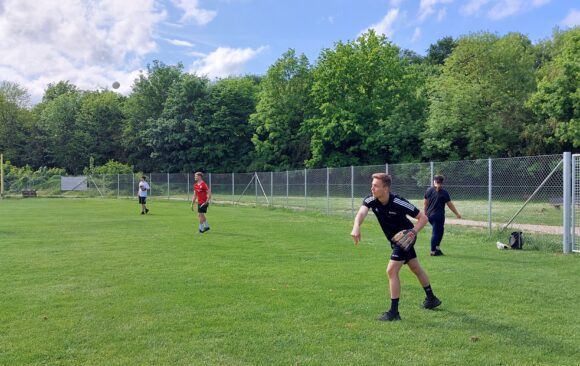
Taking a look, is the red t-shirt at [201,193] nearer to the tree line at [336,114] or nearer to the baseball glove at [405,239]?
the baseball glove at [405,239]

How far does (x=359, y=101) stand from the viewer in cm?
4459

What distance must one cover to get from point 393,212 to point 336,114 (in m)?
38.4

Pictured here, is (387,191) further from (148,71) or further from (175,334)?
(148,71)

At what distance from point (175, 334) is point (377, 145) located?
125 feet

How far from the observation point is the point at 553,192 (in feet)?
41.3

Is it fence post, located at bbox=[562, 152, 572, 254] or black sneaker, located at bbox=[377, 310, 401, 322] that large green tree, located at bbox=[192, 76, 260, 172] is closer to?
fence post, located at bbox=[562, 152, 572, 254]

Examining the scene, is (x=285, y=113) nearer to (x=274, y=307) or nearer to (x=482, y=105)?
(x=482, y=105)

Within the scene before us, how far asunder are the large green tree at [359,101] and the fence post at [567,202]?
3038 cm

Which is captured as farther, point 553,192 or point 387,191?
point 553,192

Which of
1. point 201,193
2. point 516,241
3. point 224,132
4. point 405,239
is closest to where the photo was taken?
point 405,239

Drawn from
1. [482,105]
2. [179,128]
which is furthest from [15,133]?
[482,105]

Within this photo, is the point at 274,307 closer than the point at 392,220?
No

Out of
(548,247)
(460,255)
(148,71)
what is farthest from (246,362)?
(148,71)

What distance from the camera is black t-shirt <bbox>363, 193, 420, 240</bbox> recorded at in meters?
6.13
